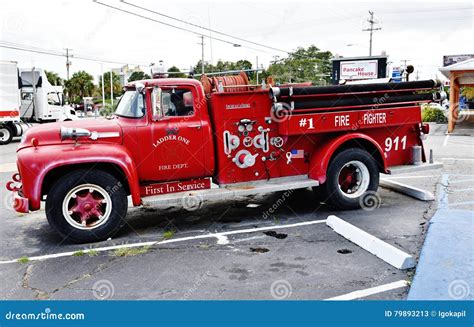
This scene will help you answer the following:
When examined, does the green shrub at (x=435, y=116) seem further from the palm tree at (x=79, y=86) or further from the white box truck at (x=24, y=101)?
the palm tree at (x=79, y=86)

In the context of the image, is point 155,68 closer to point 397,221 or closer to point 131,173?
point 131,173

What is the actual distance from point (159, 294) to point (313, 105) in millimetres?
4030

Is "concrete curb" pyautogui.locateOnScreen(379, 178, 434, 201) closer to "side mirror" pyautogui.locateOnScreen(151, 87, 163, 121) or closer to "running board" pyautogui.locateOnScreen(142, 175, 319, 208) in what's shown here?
"running board" pyautogui.locateOnScreen(142, 175, 319, 208)

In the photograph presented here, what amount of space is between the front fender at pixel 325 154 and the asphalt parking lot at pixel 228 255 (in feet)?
2.25

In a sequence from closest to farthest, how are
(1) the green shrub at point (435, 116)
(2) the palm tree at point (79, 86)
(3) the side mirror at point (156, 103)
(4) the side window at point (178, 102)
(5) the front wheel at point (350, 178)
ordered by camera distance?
(3) the side mirror at point (156, 103) < (4) the side window at point (178, 102) < (5) the front wheel at point (350, 178) < (1) the green shrub at point (435, 116) < (2) the palm tree at point (79, 86)

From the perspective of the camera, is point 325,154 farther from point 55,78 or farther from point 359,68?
point 55,78

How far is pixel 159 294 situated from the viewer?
4.84 m

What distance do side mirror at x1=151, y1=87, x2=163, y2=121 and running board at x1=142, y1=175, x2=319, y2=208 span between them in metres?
1.18

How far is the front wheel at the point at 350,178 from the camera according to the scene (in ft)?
25.5

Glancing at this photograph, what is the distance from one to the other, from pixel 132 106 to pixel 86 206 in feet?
5.37

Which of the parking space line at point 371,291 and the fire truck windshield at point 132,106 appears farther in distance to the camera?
the fire truck windshield at point 132,106

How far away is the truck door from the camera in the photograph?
22.9 ft

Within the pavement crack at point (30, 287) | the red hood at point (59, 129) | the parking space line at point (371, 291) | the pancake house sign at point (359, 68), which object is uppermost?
the pancake house sign at point (359, 68)

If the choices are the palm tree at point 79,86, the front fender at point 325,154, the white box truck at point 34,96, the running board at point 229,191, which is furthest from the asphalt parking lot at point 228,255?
the palm tree at point 79,86
